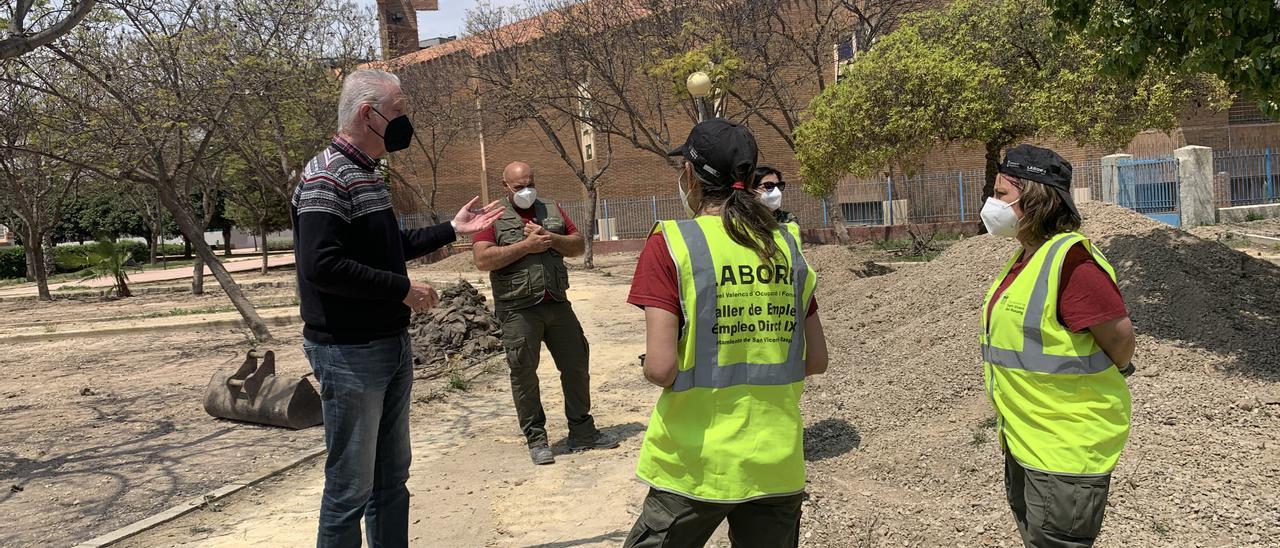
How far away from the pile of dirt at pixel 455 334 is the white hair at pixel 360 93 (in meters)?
6.69

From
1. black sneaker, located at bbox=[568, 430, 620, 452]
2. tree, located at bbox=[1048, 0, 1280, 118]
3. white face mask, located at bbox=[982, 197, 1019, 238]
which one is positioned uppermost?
tree, located at bbox=[1048, 0, 1280, 118]

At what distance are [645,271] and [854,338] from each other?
654cm

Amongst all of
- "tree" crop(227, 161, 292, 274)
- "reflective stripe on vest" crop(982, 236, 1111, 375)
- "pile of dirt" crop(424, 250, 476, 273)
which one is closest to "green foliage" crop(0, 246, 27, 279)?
"tree" crop(227, 161, 292, 274)

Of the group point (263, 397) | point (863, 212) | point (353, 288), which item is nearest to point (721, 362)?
point (353, 288)

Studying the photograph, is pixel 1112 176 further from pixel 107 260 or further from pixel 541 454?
pixel 107 260

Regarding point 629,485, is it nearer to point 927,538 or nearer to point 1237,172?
point 927,538

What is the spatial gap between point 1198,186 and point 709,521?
2053 centimetres

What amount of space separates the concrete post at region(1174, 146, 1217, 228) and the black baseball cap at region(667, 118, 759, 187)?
1985 cm

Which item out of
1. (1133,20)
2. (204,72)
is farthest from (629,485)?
(204,72)

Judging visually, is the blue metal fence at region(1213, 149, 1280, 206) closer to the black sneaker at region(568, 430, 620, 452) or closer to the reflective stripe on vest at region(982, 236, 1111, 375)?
the black sneaker at region(568, 430, 620, 452)

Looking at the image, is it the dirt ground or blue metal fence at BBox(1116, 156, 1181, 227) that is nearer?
the dirt ground

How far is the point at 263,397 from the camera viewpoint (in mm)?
7027

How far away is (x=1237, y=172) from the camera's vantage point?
931 inches

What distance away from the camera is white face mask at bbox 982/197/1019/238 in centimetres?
279
